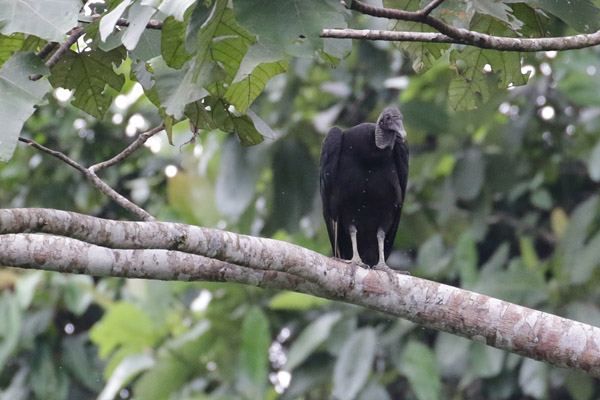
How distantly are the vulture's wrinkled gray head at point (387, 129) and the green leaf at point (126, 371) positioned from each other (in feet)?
7.92

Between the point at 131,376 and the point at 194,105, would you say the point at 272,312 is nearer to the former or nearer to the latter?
the point at 131,376

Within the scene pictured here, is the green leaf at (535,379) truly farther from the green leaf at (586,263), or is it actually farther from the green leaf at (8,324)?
the green leaf at (8,324)

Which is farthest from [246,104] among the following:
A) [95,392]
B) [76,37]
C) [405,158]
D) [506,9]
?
[95,392]

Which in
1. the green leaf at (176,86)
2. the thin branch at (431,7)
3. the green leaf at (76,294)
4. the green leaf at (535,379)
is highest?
the thin branch at (431,7)

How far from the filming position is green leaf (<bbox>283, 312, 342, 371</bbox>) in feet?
17.1

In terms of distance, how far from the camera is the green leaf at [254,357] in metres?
5.18

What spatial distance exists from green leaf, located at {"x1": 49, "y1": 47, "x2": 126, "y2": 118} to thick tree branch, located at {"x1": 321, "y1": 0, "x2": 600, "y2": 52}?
0.85 meters

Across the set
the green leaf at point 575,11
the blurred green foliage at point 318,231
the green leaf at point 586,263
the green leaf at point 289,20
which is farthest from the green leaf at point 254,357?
the green leaf at point 289,20

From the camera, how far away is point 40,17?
6.55 feet

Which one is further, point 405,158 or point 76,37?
point 405,158

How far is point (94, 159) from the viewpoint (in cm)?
612

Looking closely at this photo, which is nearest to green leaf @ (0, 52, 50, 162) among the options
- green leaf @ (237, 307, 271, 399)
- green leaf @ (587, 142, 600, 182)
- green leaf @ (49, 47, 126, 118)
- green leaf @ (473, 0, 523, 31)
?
green leaf @ (49, 47, 126, 118)

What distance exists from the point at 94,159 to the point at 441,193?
2.62 m

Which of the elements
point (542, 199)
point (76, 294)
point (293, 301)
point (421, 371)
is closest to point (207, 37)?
point (421, 371)
